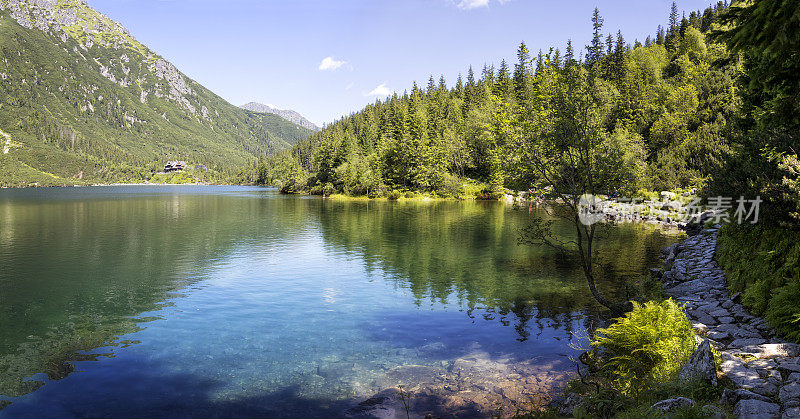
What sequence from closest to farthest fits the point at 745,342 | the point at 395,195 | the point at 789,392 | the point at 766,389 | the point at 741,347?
the point at 789,392
the point at 766,389
the point at 741,347
the point at 745,342
the point at 395,195

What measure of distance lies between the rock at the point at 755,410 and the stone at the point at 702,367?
1.12 m

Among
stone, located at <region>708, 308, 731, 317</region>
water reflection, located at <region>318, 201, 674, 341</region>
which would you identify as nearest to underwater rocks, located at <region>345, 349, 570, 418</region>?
water reflection, located at <region>318, 201, 674, 341</region>

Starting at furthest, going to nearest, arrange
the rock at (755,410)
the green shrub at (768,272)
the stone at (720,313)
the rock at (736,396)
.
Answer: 1. the stone at (720,313)
2. the green shrub at (768,272)
3. the rock at (736,396)
4. the rock at (755,410)

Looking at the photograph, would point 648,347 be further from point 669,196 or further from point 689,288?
point 669,196

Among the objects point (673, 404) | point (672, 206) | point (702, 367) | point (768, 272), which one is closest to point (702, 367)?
point (702, 367)

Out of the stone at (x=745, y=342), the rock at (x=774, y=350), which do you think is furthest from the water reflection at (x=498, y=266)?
the rock at (x=774, y=350)

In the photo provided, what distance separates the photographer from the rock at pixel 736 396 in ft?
23.7

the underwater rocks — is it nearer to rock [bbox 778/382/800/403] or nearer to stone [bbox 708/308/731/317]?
rock [bbox 778/382/800/403]

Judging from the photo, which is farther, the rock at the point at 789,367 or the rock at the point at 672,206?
the rock at the point at 672,206

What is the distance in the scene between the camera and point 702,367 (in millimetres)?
8281

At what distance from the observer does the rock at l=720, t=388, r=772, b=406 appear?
7.21 m

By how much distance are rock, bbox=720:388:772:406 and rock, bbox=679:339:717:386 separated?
50 centimetres

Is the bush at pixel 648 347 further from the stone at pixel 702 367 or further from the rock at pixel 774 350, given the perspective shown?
the rock at pixel 774 350

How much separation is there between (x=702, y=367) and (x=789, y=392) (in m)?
1.31
